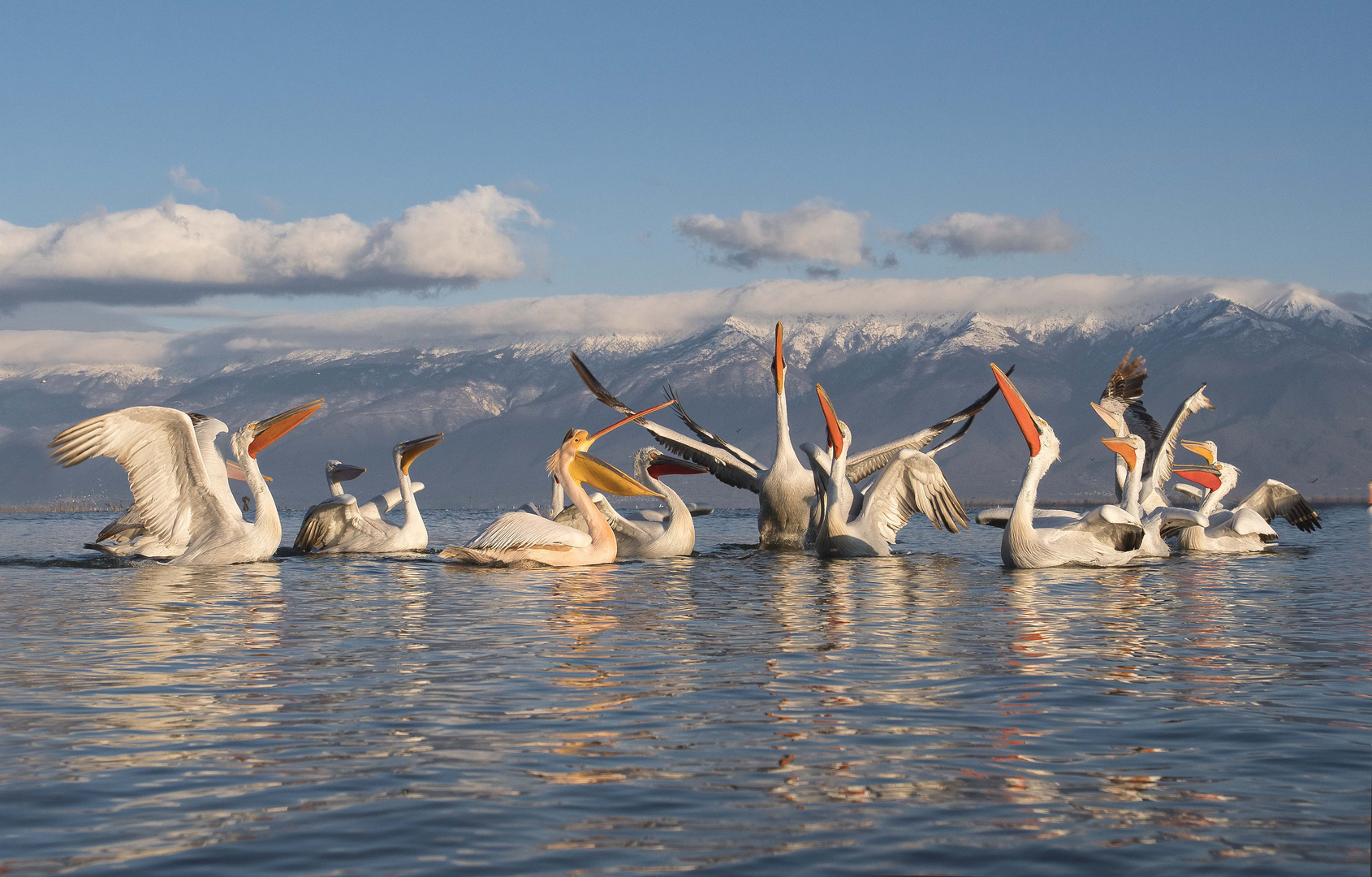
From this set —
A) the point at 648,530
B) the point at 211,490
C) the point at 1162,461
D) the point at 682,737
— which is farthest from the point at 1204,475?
the point at 682,737

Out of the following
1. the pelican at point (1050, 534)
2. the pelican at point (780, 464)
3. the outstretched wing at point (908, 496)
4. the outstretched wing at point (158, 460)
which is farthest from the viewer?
the pelican at point (780, 464)

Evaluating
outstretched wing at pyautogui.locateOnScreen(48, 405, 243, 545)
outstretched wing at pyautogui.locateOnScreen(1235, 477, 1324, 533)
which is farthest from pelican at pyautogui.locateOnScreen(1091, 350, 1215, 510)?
outstretched wing at pyautogui.locateOnScreen(48, 405, 243, 545)

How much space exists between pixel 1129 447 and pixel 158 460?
13.5 metres

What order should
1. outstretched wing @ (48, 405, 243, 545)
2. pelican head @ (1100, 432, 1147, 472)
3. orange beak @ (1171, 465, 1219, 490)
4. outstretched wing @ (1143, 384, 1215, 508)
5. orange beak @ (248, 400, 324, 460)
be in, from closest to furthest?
outstretched wing @ (48, 405, 243, 545), orange beak @ (248, 400, 324, 460), pelican head @ (1100, 432, 1147, 472), outstretched wing @ (1143, 384, 1215, 508), orange beak @ (1171, 465, 1219, 490)

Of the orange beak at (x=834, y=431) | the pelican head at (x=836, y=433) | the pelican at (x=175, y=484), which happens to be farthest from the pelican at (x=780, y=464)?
the pelican at (x=175, y=484)

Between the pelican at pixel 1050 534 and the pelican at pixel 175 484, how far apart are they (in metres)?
8.80

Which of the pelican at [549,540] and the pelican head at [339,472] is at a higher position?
the pelican head at [339,472]

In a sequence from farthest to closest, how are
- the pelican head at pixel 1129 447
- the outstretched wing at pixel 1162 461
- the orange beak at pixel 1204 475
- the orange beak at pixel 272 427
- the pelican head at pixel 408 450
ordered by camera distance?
the orange beak at pixel 1204 475
the outstretched wing at pixel 1162 461
the pelican head at pixel 1129 447
the pelican head at pixel 408 450
the orange beak at pixel 272 427

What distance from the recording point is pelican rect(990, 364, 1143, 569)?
1672 cm

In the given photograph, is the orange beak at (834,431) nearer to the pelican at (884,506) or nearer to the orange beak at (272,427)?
the pelican at (884,506)

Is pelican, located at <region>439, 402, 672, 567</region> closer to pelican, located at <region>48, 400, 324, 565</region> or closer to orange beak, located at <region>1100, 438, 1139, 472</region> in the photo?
pelican, located at <region>48, 400, 324, 565</region>

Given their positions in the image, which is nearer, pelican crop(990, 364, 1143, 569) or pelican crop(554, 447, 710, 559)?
pelican crop(990, 364, 1143, 569)

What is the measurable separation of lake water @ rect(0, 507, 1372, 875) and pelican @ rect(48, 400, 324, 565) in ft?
8.39

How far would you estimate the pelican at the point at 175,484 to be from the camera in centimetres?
1471
